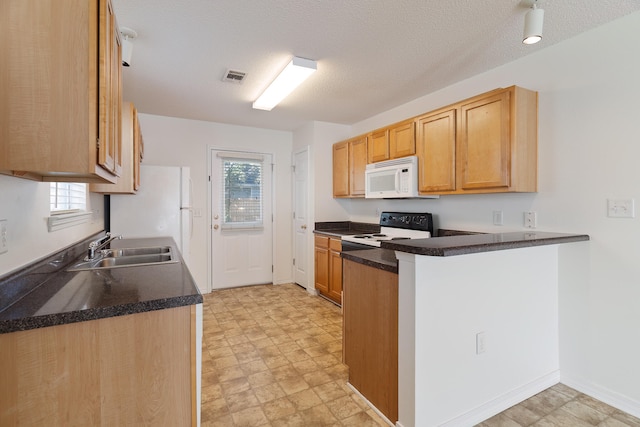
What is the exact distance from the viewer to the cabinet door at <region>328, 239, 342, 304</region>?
3.82 metres

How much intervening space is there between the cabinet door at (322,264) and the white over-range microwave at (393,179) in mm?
898

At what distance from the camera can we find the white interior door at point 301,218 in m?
4.61

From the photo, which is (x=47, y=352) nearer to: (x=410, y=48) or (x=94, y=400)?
(x=94, y=400)

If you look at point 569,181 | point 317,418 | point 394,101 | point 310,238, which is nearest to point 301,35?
point 394,101

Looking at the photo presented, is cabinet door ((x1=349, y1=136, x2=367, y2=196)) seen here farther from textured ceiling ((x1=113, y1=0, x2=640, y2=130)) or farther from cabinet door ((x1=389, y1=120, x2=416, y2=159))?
textured ceiling ((x1=113, y1=0, x2=640, y2=130))

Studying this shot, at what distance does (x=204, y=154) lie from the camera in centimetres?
447

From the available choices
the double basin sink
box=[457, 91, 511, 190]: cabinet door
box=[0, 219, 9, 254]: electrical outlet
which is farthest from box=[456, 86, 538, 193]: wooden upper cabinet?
box=[0, 219, 9, 254]: electrical outlet

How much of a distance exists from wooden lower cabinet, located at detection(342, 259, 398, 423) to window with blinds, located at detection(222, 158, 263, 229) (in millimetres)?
2932

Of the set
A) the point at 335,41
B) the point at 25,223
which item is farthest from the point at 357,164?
the point at 25,223

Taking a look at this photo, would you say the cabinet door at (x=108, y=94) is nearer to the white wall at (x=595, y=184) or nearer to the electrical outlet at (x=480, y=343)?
the electrical outlet at (x=480, y=343)

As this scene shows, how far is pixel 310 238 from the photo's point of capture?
450 centimetres

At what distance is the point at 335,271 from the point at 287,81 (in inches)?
86.7

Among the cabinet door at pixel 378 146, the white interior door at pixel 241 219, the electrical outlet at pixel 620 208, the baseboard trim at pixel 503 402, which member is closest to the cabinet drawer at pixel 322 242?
the white interior door at pixel 241 219

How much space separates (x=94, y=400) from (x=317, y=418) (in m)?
1.21
